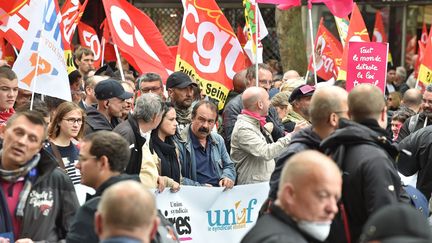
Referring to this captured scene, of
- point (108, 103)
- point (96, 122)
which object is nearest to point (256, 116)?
point (108, 103)

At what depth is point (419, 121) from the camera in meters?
11.5

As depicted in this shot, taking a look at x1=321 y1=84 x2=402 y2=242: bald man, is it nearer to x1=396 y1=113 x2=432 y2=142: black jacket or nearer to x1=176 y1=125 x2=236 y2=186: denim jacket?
x1=176 y1=125 x2=236 y2=186: denim jacket

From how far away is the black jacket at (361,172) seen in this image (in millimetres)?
5965

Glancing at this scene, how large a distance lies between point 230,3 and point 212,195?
524 inches

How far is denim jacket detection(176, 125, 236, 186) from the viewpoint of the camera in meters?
9.91

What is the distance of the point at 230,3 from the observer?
897 inches

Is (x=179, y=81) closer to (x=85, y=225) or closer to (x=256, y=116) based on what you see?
(x=256, y=116)

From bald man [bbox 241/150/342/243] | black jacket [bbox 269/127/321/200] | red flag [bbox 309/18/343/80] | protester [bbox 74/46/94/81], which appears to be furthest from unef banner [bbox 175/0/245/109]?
bald man [bbox 241/150/342/243]

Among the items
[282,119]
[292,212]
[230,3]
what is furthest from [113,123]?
[230,3]

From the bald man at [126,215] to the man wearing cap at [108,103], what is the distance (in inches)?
207

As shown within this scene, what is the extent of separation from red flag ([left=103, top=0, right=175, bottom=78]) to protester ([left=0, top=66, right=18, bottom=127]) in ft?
9.70

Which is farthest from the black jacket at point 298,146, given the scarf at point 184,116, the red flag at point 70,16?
the red flag at point 70,16

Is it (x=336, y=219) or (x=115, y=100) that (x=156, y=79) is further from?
(x=336, y=219)

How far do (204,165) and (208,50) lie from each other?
272 cm
